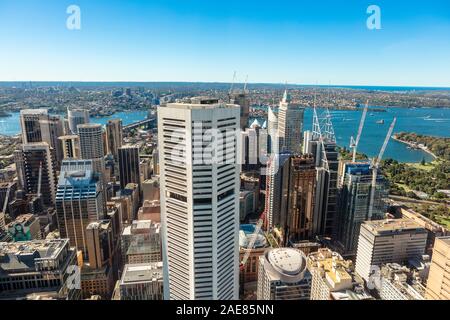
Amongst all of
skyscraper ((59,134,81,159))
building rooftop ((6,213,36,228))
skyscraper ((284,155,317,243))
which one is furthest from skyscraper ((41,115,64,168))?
skyscraper ((284,155,317,243))

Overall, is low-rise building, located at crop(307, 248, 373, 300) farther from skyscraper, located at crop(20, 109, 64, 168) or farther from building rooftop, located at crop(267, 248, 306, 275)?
skyscraper, located at crop(20, 109, 64, 168)

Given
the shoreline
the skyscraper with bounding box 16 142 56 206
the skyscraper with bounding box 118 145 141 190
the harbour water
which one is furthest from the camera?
the harbour water

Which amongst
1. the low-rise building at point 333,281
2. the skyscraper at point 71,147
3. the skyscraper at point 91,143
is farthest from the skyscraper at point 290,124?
the low-rise building at point 333,281

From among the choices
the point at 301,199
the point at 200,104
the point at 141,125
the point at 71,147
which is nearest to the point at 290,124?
the point at 301,199

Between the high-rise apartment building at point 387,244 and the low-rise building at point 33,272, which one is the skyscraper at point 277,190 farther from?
the low-rise building at point 33,272
